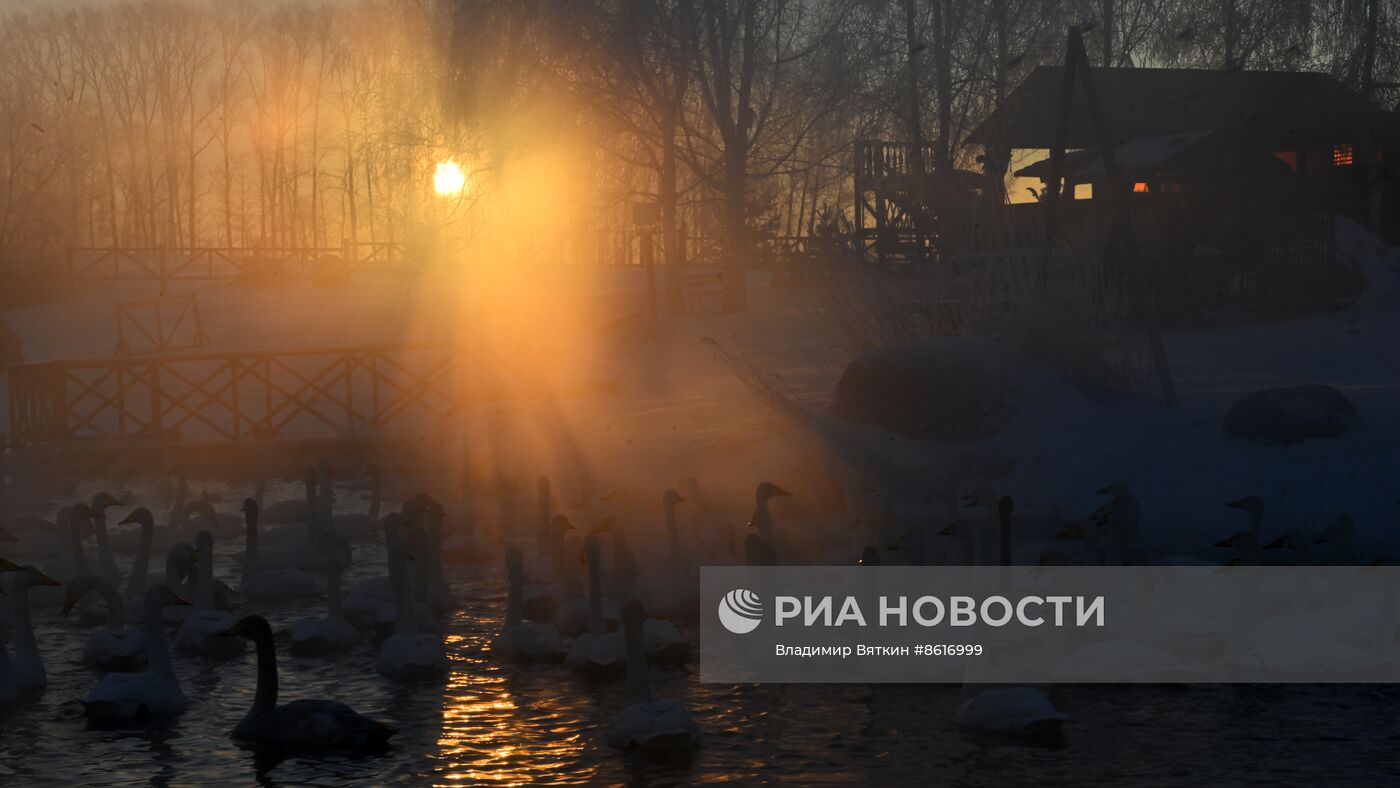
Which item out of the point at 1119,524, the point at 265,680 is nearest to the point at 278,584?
the point at 265,680

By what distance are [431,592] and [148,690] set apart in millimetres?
2718

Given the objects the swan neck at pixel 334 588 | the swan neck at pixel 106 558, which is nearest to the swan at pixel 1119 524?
the swan neck at pixel 334 588

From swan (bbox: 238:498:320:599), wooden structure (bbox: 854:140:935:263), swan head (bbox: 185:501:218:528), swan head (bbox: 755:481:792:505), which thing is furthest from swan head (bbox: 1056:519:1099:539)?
wooden structure (bbox: 854:140:935:263)

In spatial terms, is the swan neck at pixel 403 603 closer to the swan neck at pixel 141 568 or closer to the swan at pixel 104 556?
the swan neck at pixel 141 568

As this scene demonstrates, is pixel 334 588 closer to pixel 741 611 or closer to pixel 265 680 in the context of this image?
pixel 265 680

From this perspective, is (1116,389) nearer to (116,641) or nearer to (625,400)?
(625,400)

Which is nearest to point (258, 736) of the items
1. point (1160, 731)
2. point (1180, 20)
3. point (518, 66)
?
point (1160, 731)

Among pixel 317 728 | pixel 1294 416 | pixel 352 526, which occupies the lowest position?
pixel 317 728

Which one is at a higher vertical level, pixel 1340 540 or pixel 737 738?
pixel 1340 540

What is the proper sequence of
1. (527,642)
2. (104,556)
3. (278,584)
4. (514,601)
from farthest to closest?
1. (104,556)
2. (278,584)
3. (514,601)
4. (527,642)

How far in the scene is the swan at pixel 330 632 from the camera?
10414 millimetres

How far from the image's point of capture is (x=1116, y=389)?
640 inches

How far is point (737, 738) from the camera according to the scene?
8625 millimetres

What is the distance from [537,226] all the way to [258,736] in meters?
29.1
